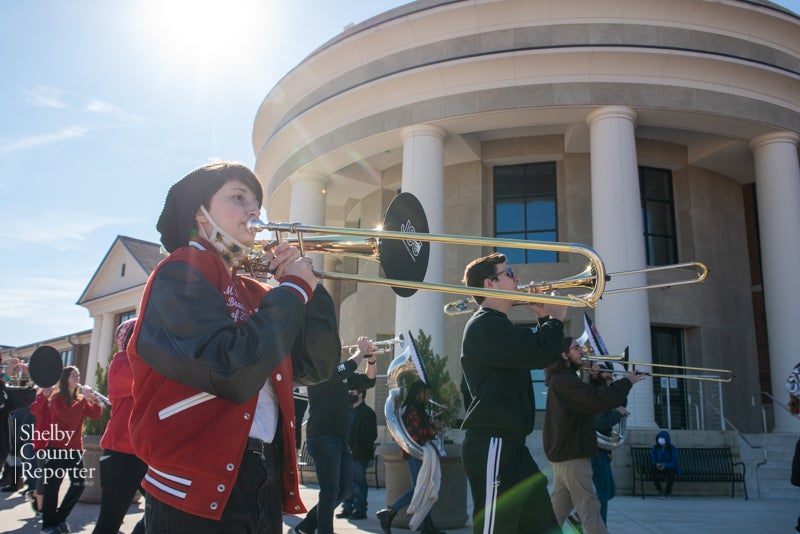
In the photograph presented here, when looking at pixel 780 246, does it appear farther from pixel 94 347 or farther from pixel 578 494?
pixel 94 347

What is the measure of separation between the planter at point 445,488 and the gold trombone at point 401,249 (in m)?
4.62

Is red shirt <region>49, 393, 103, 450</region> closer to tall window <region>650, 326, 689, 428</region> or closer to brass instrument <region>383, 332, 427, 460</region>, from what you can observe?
brass instrument <region>383, 332, 427, 460</region>

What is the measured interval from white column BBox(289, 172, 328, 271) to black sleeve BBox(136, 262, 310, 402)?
17636 mm

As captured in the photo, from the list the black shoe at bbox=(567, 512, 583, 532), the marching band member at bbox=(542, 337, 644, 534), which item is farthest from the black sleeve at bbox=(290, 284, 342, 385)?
the black shoe at bbox=(567, 512, 583, 532)

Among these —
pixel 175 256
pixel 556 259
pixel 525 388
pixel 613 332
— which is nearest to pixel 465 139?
pixel 556 259

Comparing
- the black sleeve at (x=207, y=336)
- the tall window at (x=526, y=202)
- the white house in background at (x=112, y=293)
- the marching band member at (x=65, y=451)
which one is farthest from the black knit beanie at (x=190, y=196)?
the white house in background at (x=112, y=293)

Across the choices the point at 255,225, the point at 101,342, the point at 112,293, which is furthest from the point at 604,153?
the point at 101,342

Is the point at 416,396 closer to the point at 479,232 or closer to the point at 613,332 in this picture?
the point at 613,332

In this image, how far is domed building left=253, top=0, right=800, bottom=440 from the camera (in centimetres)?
1576

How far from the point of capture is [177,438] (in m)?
2.18

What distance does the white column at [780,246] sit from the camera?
15.6 m

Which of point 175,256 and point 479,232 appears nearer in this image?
point 175,256

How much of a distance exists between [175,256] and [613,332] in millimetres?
13398

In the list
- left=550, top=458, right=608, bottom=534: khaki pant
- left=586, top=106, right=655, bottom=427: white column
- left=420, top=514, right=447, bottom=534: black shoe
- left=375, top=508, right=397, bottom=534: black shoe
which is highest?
left=586, top=106, right=655, bottom=427: white column
